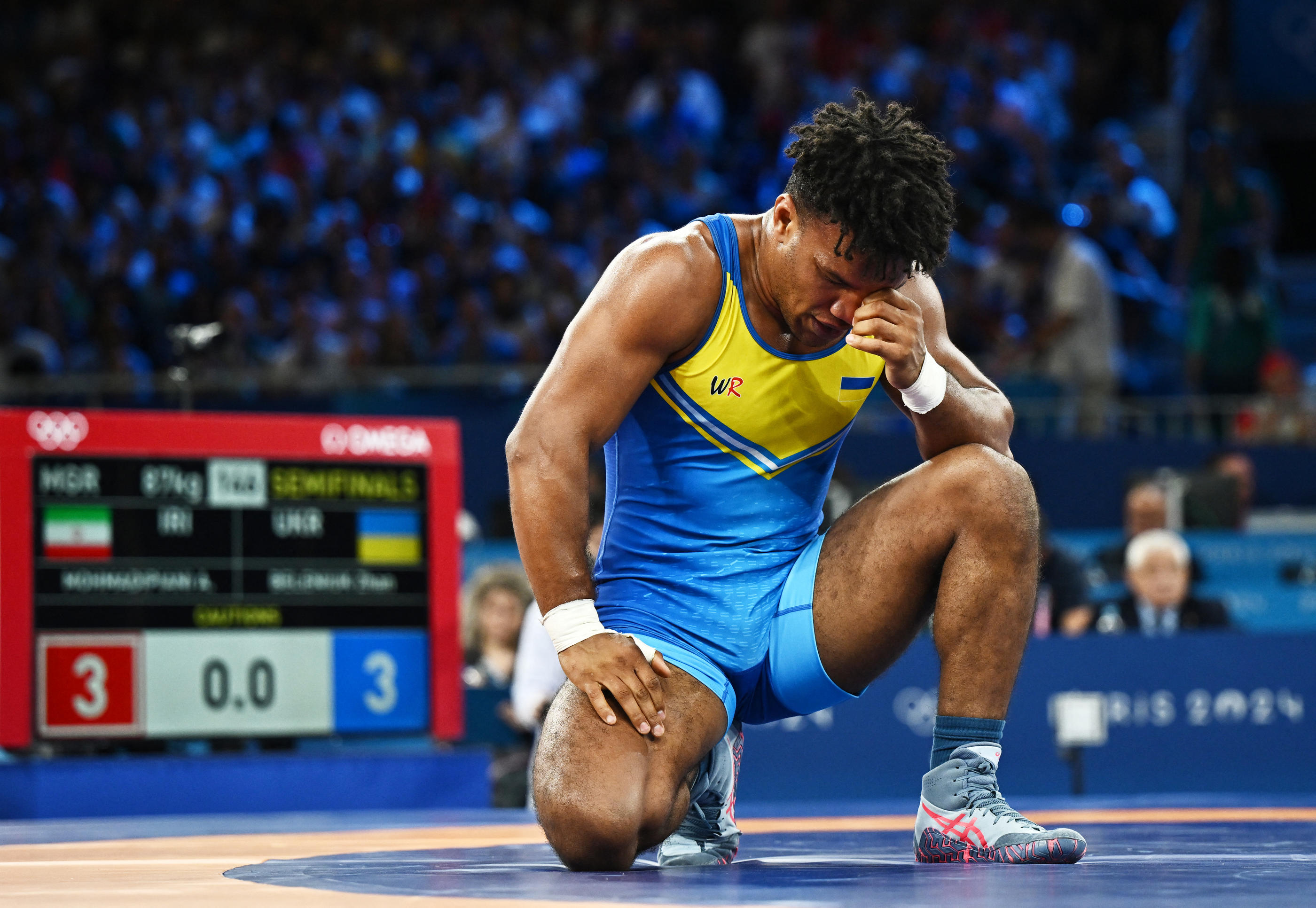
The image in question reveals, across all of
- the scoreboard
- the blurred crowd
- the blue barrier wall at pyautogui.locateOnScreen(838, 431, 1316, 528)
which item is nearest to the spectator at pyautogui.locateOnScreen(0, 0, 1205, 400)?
the blurred crowd

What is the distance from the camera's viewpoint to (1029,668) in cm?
638

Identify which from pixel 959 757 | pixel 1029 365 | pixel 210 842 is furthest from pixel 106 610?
pixel 1029 365

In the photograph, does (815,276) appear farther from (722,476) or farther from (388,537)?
(388,537)

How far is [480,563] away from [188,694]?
7.35 feet

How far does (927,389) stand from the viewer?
122 inches

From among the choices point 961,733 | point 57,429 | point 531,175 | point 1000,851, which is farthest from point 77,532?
point 531,175

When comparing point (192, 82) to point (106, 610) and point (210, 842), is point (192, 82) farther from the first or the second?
point (210, 842)

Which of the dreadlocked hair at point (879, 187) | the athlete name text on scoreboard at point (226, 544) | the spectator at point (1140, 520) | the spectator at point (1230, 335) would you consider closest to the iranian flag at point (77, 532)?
the athlete name text on scoreboard at point (226, 544)

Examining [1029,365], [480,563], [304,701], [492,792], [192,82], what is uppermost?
[192,82]

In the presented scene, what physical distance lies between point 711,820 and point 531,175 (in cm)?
885

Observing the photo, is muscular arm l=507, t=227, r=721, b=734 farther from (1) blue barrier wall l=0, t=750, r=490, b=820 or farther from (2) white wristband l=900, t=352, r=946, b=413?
(1) blue barrier wall l=0, t=750, r=490, b=820

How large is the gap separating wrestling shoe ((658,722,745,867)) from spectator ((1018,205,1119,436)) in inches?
228

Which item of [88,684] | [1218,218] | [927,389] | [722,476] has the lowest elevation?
[88,684]

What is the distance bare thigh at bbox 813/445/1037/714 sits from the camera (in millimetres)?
3055
